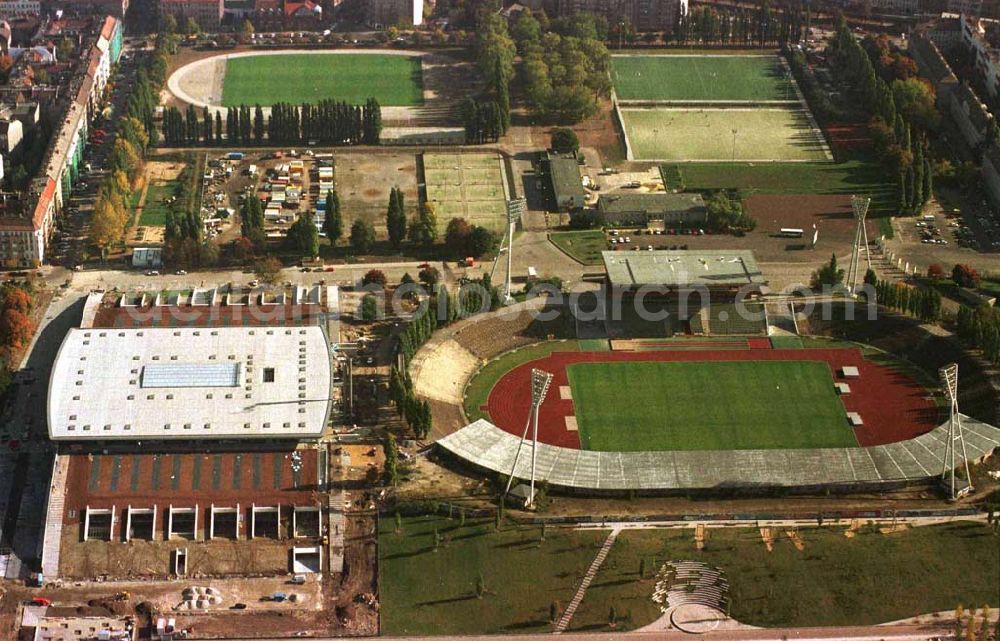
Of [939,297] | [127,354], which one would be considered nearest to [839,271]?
[939,297]

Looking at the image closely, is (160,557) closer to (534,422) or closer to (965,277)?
(534,422)

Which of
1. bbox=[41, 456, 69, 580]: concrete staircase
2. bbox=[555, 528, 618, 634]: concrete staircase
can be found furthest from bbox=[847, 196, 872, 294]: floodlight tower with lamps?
bbox=[41, 456, 69, 580]: concrete staircase

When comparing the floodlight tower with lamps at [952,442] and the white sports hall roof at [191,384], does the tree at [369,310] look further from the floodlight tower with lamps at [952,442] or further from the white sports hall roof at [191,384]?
the floodlight tower with lamps at [952,442]

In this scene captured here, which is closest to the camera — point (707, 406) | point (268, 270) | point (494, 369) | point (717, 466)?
point (717, 466)

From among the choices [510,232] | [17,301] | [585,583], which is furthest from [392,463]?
[17,301]

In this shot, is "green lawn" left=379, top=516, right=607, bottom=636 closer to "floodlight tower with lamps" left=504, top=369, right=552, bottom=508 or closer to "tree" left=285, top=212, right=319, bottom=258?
"floodlight tower with lamps" left=504, top=369, right=552, bottom=508
